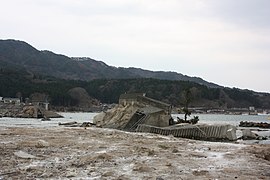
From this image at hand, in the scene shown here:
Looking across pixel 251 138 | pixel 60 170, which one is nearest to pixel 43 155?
pixel 60 170

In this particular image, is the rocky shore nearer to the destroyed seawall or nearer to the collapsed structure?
the collapsed structure

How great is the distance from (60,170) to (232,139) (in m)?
30.8

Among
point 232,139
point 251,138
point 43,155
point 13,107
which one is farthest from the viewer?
point 13,107

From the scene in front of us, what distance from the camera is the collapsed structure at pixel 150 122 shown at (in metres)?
43.1

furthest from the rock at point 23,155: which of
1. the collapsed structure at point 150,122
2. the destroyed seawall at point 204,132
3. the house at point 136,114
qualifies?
the house at point 136,114

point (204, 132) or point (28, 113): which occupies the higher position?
point (204, 132)

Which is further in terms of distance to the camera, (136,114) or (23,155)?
(136,114)

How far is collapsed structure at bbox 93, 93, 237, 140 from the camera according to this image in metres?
43.1

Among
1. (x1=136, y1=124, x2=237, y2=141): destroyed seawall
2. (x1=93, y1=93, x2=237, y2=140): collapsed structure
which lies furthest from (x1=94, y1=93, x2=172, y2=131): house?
(x1=136, y1=124, x2=237, y2=141): destroyed seawall

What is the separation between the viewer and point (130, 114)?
178 feet

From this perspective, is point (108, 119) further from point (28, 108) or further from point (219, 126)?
point (28, 108)

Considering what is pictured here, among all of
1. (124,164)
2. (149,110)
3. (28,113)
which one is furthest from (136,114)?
(28,113)

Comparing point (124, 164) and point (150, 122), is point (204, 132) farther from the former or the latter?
point (124, 164)

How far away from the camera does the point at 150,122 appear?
165ft
